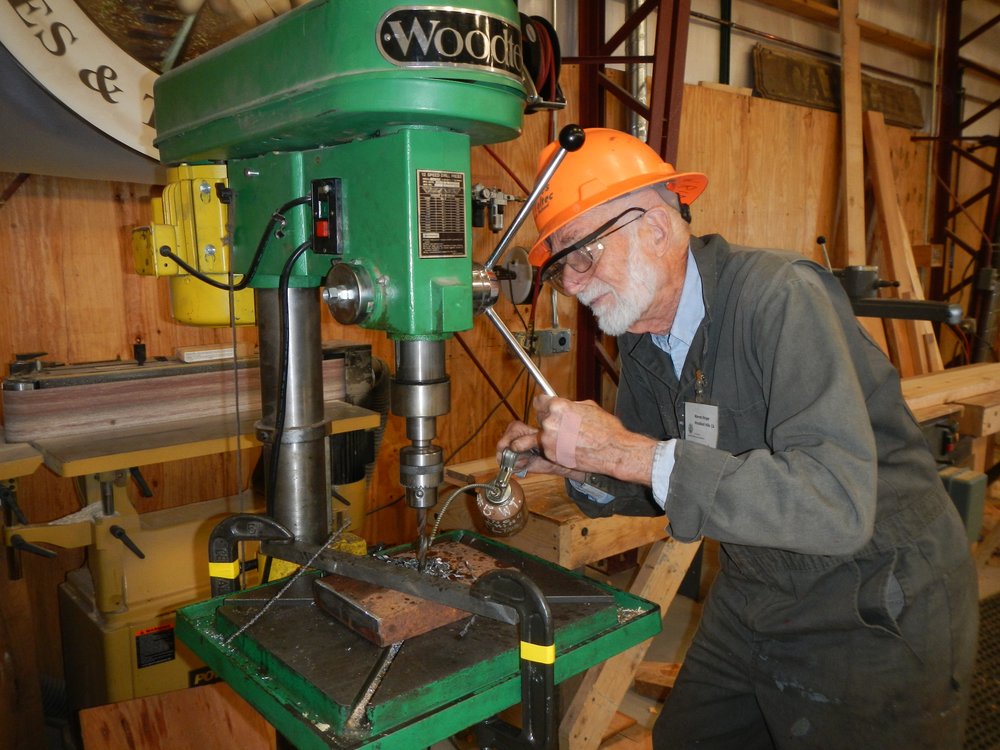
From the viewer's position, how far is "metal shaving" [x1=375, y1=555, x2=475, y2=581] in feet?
2.98

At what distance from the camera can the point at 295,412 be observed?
958mm

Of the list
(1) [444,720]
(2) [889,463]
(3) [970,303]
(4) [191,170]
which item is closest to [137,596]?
(4) [191,170]

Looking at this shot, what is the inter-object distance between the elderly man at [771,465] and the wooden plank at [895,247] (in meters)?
3.11

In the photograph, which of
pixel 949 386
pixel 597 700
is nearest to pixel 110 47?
pixel 597 700

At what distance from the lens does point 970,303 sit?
16.5 feet

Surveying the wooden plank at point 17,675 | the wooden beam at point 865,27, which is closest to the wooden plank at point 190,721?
the wooden plank at point 17,675

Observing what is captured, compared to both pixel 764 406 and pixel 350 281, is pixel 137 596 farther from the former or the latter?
pixel 764 406

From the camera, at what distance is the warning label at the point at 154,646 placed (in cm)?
163

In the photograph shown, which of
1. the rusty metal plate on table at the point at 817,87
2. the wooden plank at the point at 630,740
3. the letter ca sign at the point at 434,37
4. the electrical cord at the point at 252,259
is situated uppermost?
the rusty metal plate on table at the point at 817,87

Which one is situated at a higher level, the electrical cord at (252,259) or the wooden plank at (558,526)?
the electrical cord at (252,259)

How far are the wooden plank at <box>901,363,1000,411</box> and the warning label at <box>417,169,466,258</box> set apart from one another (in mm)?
1758

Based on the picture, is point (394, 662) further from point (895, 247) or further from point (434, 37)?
point (895, 247)

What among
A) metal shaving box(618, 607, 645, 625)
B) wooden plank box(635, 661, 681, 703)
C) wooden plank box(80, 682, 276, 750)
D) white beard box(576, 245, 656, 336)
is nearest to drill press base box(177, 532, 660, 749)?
metal shaving box(618, 607, 645, 625)

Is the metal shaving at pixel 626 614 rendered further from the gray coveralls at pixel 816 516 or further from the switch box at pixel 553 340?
the switch box at pixel 553 340
